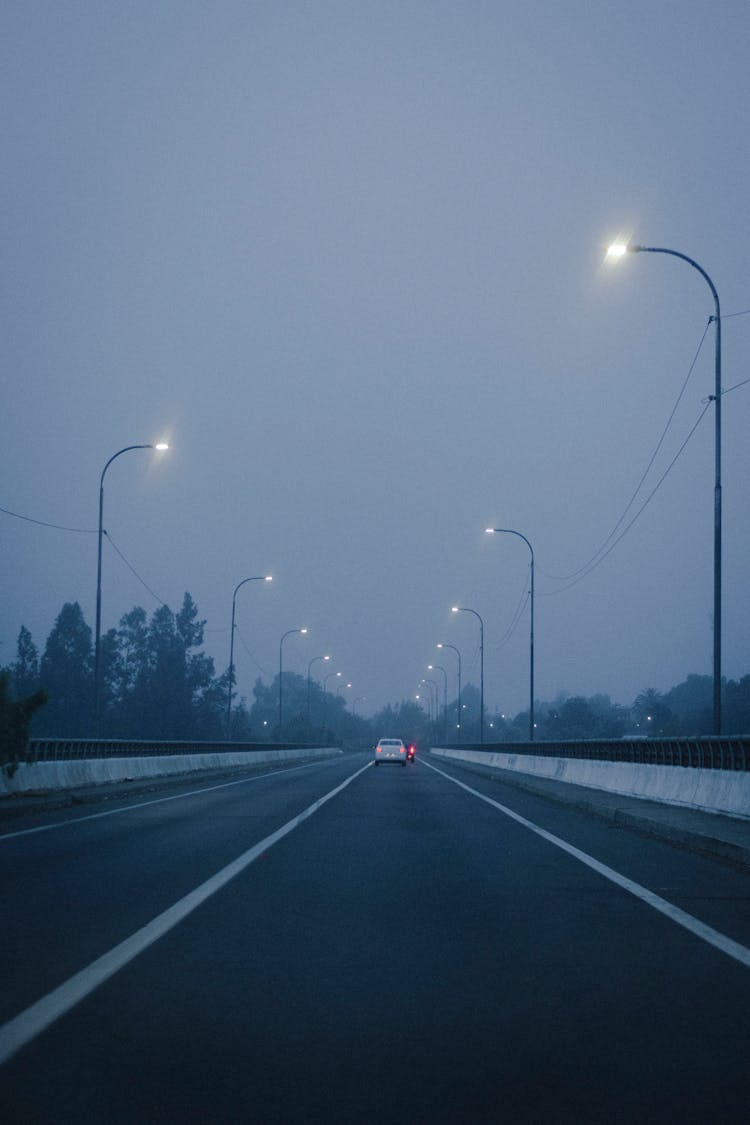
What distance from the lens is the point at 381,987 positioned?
270 inches

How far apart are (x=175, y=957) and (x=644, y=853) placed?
818 centimetres

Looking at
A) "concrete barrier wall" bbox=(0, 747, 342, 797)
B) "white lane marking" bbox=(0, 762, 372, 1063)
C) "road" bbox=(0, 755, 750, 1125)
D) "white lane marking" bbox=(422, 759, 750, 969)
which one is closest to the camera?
"road" bbox=(0, 755, 750, 1125)

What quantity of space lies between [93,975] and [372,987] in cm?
165

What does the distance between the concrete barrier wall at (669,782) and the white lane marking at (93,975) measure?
26.2 feet

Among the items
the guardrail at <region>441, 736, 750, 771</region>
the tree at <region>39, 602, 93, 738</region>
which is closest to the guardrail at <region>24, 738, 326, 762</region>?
the guardrail at <region>441, 736, 750, 771</region>

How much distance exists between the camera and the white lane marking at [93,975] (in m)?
5.70

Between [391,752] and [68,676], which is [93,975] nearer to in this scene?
[391,752]

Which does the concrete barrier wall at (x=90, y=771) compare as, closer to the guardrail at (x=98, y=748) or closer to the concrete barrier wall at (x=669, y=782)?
the guardrail at (x=98, y=748)

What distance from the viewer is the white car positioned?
2704 inches

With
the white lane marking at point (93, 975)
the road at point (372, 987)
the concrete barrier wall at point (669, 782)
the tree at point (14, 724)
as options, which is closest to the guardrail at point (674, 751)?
the concrete barrier wall at point (669, 782)

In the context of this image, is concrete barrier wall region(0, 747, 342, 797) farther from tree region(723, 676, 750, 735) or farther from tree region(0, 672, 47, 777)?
tree region(723, 676, 750, 735)

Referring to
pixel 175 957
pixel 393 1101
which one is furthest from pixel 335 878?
pixel 393 1101

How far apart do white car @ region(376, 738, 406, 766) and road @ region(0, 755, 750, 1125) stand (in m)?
55.0

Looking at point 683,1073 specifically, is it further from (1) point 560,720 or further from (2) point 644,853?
(1) point 560,720
